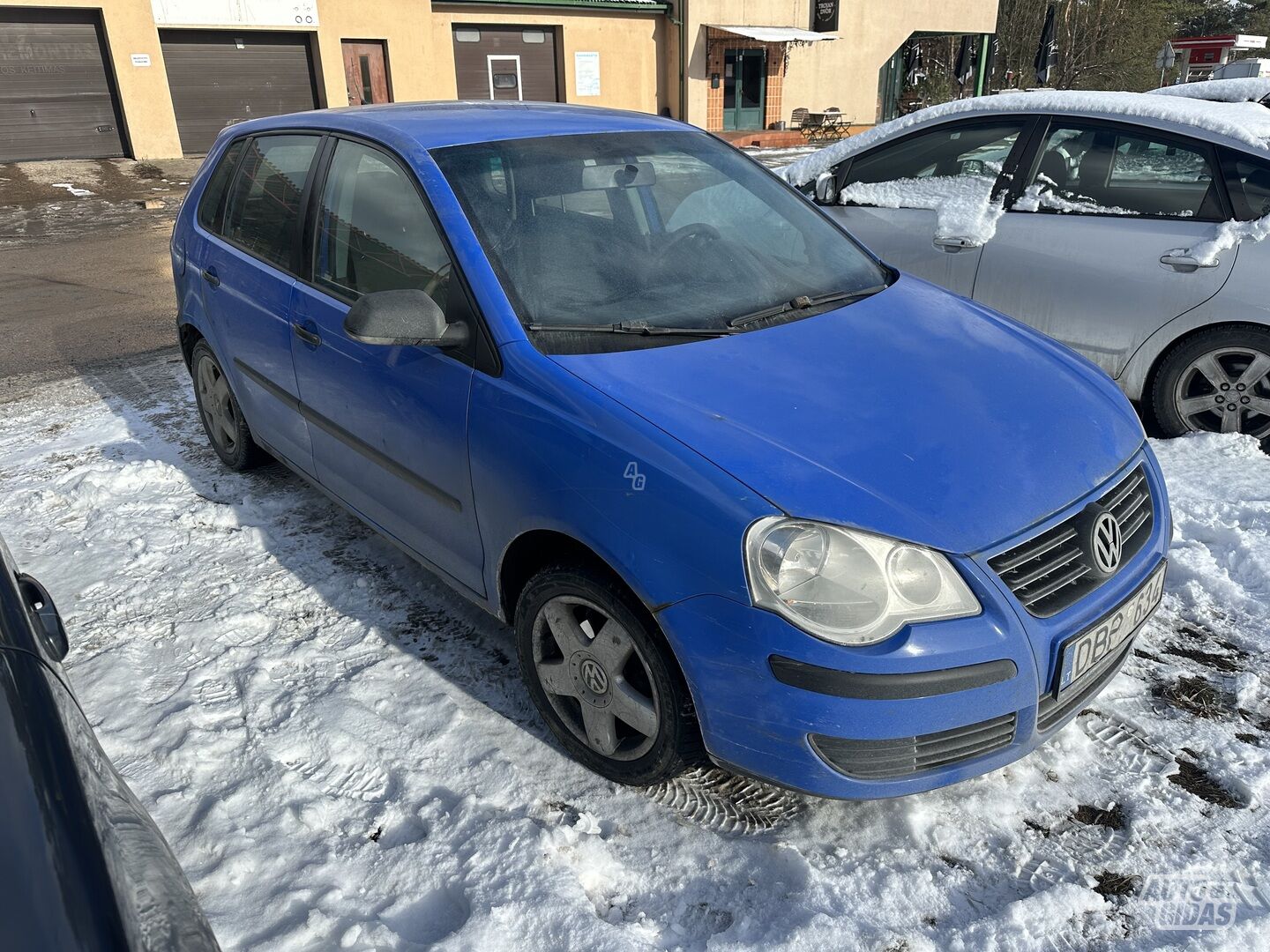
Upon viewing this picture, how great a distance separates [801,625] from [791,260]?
1.60 metres

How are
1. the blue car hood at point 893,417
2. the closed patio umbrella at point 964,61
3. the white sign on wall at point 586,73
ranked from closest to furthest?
the blue car hood at point 893,417 < the white sign on wall at point 586,73 < the closed patio umbrella at point 964,61

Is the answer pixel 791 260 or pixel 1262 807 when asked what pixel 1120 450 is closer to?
pixel 1262 807

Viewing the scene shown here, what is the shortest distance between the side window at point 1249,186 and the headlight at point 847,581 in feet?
10.8

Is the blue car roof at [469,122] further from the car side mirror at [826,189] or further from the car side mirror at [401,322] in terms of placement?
the car side mirror at [826,189]

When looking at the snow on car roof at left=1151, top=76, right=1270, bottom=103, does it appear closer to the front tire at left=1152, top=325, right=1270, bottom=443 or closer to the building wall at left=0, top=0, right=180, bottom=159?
the front tire at left=1152, top=325, right=1270, bottom=443

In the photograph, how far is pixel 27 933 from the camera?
1.17 m

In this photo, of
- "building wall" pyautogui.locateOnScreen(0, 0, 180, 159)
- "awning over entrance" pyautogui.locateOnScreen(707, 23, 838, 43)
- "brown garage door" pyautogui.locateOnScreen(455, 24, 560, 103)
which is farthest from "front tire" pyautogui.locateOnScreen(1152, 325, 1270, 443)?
"awning over entrance" pyautogui.locateOnScreen(707, 23, 838, 43)

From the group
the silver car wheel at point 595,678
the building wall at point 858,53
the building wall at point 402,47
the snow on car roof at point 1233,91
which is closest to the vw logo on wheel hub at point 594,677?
the silver car wheel at point 595,678

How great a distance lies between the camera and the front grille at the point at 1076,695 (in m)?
2.19

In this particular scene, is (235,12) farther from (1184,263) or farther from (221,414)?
(1184,263)

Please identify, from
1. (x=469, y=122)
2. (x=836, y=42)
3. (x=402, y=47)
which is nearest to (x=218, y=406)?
(x=469, y=122)

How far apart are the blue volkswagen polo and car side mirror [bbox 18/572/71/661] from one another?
1.04 meters

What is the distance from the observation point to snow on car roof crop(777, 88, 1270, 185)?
436 centimetres

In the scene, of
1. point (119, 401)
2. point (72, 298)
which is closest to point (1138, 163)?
point (119, 401)
